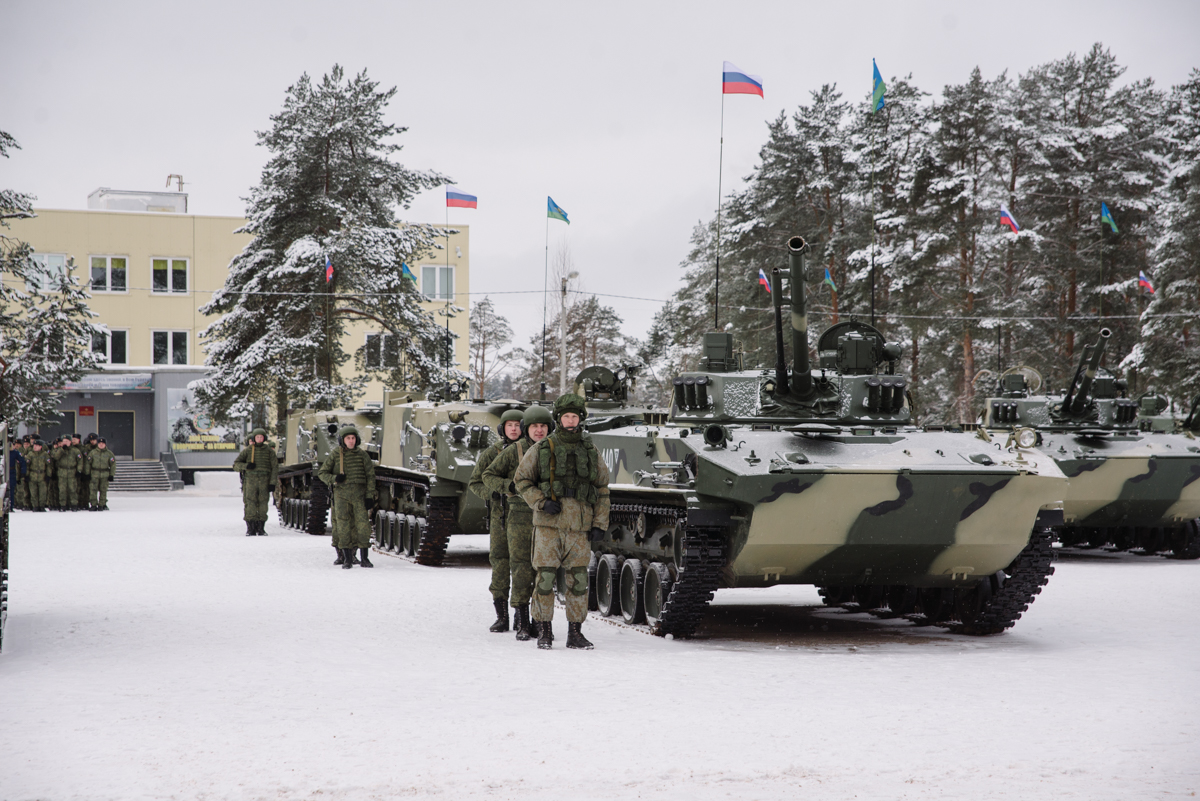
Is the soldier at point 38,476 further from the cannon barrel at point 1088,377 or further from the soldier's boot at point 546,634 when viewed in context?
the soldier's boot at point 546,634

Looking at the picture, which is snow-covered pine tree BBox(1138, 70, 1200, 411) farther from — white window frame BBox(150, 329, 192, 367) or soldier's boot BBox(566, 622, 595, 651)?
white window frame BBox(150, 329, 192, 367)

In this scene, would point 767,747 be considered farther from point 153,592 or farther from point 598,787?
point 153,592

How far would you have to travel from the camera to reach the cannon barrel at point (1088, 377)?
16531 millimetres

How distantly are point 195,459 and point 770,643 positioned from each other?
3657 cm

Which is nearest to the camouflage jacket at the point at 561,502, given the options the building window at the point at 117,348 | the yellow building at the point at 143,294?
the yellow building at the point at 143,294

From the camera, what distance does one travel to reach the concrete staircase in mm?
39594

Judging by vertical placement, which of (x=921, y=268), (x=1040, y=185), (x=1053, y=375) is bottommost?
(x=1053, y=375)

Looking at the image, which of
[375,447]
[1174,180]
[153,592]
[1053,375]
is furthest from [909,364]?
[153,592]

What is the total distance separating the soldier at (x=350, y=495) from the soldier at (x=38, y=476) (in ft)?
48.4

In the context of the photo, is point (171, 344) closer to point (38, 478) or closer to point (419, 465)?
point (38, 478)

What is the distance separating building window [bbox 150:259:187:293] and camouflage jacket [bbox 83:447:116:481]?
47.6 feet

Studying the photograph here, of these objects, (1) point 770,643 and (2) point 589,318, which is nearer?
(1) point 770,643

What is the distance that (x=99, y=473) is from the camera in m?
29.4

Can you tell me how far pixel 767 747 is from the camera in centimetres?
637
